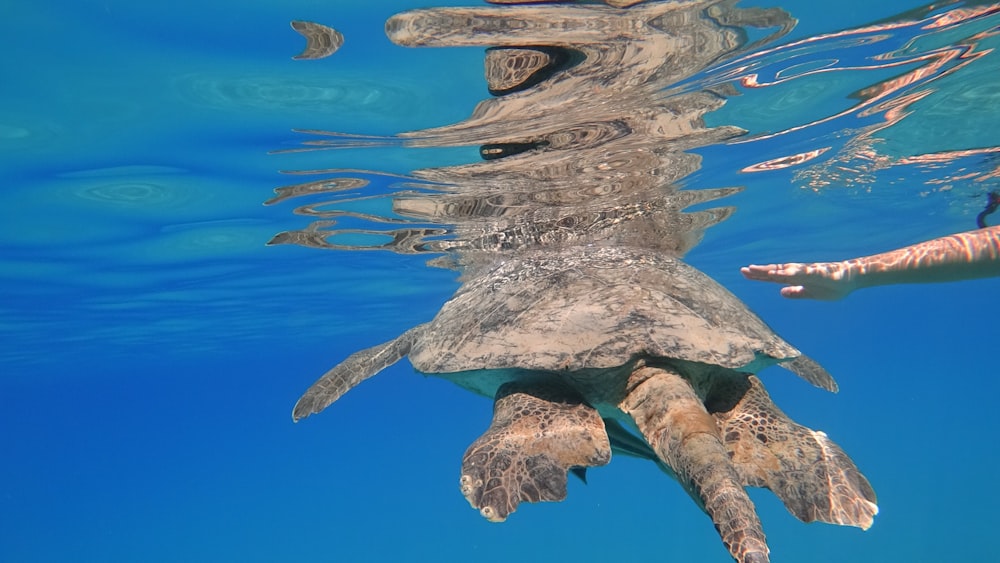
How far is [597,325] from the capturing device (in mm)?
5012

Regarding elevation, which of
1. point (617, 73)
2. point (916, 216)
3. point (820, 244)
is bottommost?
point (820, 244)

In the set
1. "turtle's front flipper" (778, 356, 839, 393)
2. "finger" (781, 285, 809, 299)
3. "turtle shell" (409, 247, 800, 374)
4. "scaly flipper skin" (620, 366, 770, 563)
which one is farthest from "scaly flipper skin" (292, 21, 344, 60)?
"turtle's front flipper" (778, 356, 839, 393)

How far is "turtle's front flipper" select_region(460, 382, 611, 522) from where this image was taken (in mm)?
3768

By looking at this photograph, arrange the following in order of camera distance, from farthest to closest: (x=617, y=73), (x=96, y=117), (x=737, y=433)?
(x=96, y=117) → (x=617, y=73) → (x=737, y=433)

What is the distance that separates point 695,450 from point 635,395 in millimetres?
1020

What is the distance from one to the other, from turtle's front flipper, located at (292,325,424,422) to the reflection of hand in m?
4.45

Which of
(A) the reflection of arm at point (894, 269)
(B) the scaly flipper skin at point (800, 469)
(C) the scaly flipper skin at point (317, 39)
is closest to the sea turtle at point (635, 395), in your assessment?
(B) the scaly flipper skin at point (800, 469)

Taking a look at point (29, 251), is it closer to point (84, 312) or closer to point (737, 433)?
point (84, 312)

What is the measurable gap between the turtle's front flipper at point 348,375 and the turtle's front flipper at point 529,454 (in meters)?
2.84

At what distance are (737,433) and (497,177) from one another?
6.76 meters

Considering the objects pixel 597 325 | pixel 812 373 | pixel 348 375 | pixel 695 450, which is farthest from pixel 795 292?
pixel 348 375

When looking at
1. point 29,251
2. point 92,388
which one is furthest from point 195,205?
point 92,388

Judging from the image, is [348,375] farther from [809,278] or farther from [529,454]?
[809,278]

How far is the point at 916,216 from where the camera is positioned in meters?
18.6
